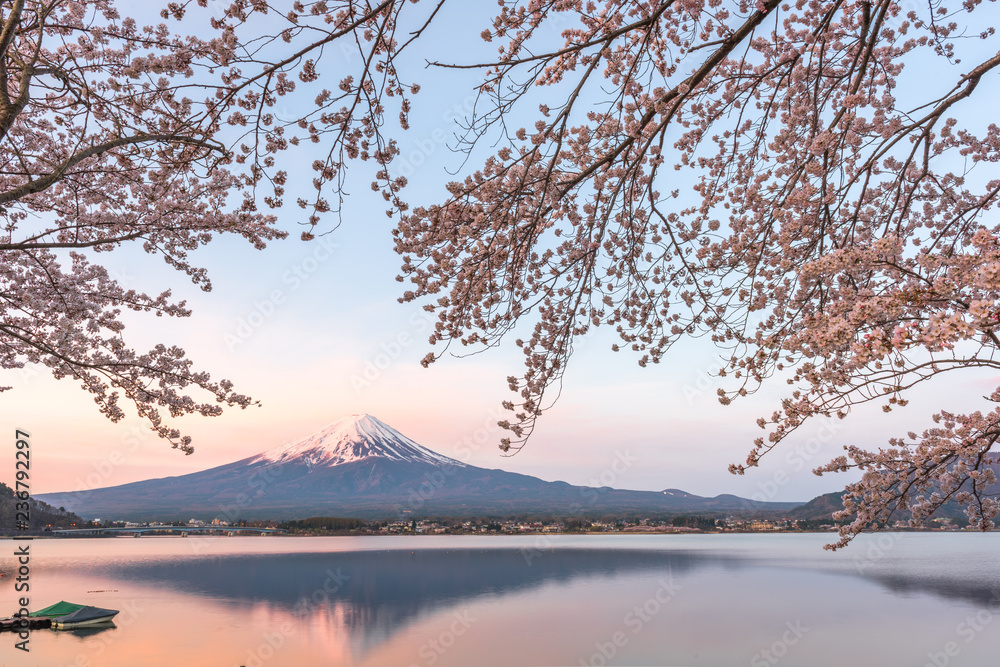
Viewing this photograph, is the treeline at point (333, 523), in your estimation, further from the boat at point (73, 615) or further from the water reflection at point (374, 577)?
the boat at point (73, 615)

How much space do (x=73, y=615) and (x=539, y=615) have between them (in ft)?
76.2

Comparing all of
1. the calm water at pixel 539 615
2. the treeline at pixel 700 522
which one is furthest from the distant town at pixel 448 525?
the calm water at pixel 539 615

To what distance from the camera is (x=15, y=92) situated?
16.1 feet

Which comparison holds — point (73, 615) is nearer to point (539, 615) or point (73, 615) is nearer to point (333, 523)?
point (539, 615)

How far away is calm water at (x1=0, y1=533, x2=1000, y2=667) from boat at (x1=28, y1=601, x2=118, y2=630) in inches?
20.6

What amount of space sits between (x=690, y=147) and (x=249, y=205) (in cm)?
411

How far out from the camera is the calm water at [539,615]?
25250mm

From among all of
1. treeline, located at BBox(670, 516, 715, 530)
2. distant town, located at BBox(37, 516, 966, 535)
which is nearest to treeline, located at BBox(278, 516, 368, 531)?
distant town, located at BBox(37, 516, 966, 535)

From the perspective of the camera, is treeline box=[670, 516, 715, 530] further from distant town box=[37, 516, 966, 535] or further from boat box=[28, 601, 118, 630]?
boat box=[28, 601, 118, 630]

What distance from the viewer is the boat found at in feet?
94.0

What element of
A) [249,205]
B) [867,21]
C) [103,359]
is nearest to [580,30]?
[867,21]

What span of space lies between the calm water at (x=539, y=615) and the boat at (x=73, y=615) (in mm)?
524

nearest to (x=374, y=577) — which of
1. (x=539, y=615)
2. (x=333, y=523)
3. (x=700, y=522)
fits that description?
(x=539, y=615)

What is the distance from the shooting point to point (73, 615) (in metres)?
29.0
